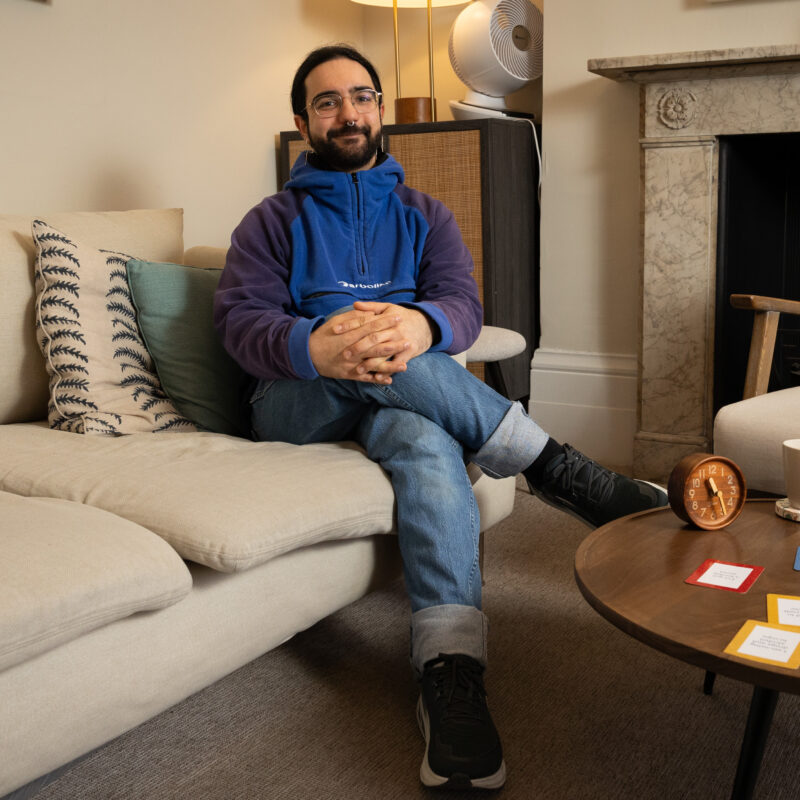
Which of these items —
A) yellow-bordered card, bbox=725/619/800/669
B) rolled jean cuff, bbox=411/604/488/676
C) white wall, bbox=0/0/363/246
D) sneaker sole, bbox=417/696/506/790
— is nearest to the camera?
yellow-bordered card, bbox=725/619/800/669

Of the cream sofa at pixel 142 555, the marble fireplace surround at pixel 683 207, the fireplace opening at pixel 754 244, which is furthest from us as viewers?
the fireplace opening at pixel 754 244

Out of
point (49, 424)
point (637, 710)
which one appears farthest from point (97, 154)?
point (637, 710)

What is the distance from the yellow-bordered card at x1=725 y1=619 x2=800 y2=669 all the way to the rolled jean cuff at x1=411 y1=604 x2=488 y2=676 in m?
0.49

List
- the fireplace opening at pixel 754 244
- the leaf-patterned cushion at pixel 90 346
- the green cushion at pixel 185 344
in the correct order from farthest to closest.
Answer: the fireplace opening at pixel 754 244, the green cushion at pixel 185 344, the leaf-patterned cushion at pixel 90 346

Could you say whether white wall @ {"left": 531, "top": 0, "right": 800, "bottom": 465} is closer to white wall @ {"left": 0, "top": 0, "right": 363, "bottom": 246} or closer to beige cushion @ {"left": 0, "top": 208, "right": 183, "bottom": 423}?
white wall @ {"left": 0, "top": 0, "right": 363, "bottom": 246}

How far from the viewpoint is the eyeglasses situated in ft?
6.37

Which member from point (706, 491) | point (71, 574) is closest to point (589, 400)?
point (706, 491)

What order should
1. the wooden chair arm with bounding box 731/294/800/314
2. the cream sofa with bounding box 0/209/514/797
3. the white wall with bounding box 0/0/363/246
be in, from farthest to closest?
the white wall with bounding box 0/0/363/246 → the wooden chair arm with bounding box 731/294/800/314 → the cream sofa with bounding box 0/209/514/797

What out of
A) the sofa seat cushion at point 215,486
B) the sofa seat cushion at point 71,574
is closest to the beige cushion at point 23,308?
the sofa seat cushion at point 215,486

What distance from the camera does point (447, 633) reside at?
1.42 m

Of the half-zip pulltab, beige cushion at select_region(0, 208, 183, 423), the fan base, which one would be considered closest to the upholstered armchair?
the half-zip pulltab

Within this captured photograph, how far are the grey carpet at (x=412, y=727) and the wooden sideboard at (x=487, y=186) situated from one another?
127 centimetres

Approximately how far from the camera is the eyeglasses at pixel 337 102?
6.37 feet

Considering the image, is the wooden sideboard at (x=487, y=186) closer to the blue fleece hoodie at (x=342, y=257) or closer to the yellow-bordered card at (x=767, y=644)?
the blue fleece hoodie at (x=342, y=257)
